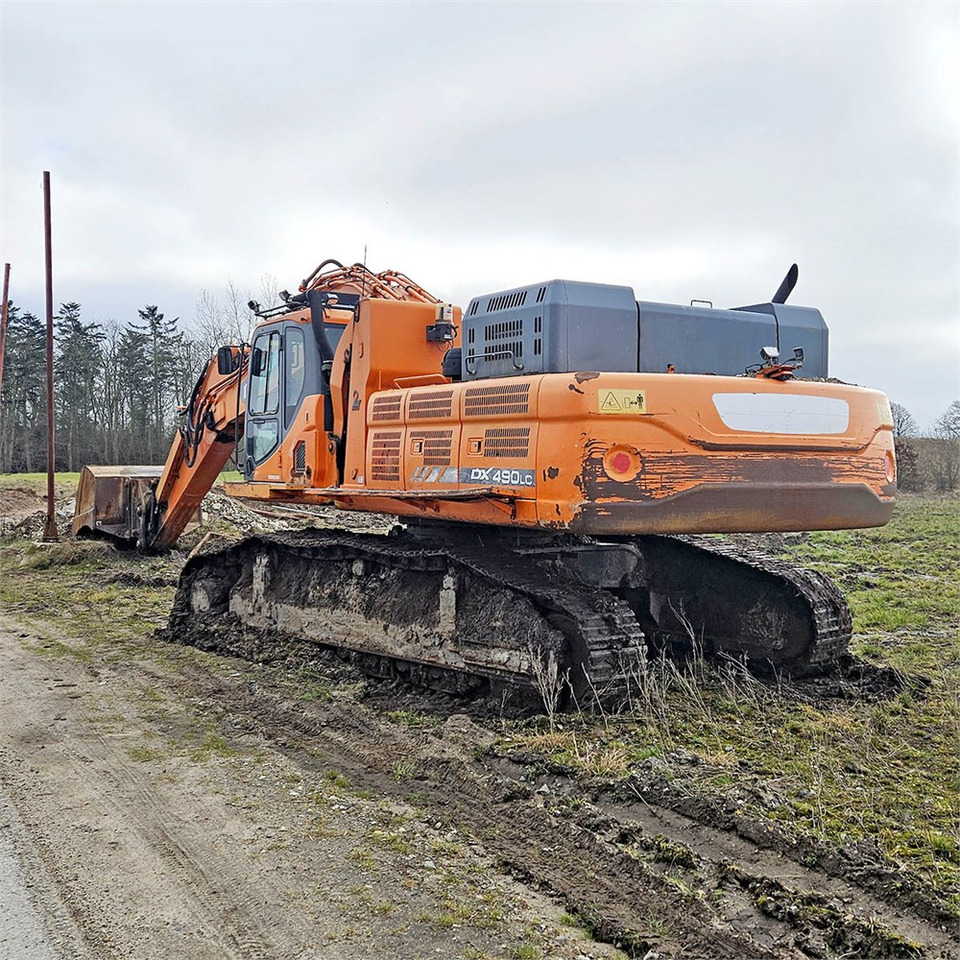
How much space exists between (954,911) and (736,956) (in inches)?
33.4

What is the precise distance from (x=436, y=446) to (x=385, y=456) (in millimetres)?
654

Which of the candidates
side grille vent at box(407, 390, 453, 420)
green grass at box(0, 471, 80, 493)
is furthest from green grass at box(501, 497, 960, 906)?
green grass at box(0, 471, 80, 493)

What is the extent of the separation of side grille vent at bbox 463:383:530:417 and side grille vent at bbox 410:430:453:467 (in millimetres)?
273

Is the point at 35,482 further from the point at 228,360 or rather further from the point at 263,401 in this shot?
the point at 263,401

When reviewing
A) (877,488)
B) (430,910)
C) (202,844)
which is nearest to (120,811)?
(202,844)

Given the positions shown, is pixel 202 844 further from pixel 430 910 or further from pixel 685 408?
pixel 685 408

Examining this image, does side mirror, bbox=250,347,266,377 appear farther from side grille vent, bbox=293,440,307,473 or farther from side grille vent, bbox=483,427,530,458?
side grille vent, bbox=483,427,530,458

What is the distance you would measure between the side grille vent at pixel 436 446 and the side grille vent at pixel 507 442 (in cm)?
41

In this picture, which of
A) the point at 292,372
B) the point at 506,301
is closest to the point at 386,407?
the point at 506,301

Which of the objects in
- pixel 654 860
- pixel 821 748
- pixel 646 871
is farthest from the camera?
pixel 821 748

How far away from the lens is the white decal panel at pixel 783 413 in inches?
231

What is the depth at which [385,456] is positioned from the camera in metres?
7.20

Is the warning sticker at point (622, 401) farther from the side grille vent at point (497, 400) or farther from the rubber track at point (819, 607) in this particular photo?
the rubber track at point (819, 607)

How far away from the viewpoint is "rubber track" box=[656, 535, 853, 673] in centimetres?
686
